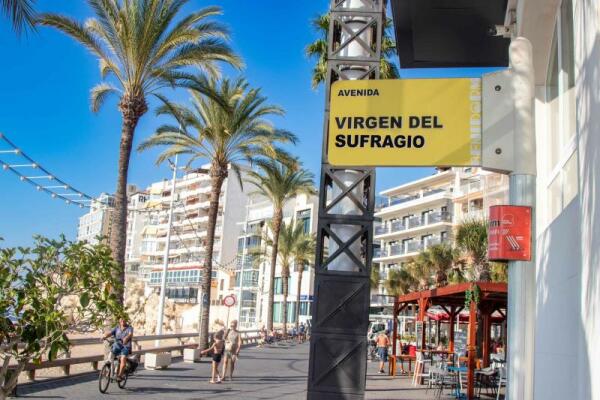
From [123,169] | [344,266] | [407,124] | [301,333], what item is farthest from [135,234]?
[407,124]

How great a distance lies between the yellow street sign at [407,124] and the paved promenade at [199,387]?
11.8 metres

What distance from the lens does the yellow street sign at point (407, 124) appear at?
3.43 meters

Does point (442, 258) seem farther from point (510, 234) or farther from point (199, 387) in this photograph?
point (510, 234)

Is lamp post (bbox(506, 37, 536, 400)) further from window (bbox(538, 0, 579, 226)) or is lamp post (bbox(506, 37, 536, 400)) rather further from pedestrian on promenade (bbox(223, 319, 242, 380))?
pedestrian on promenade (bbox(223, 319, 242, 380))

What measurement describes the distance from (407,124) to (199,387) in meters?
14.8

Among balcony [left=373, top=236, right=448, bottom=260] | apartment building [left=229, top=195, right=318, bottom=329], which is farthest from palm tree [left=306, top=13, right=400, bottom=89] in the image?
apartment building [left=229, top=195, right=318, bottom=329]

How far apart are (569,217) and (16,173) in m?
20.6

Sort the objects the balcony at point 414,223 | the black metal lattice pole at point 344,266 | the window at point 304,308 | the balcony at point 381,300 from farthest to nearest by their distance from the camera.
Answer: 1. the window at point 304,308
2. the balcony at point 381,300
3. the balcony at point 414,223
4. the black metal lattice pole at point 344,266

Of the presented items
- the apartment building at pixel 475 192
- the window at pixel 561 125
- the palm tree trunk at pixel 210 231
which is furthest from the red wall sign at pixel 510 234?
the apartment building at pixel 475 192

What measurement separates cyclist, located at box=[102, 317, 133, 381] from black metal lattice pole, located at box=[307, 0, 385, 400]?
10.3m

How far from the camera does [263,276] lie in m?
88.1

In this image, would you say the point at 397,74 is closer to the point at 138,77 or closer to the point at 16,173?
the point at 138,77

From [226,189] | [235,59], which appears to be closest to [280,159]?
[235,59]

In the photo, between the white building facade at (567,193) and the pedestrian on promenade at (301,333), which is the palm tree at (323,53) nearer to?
the white building facade at (567,193)
